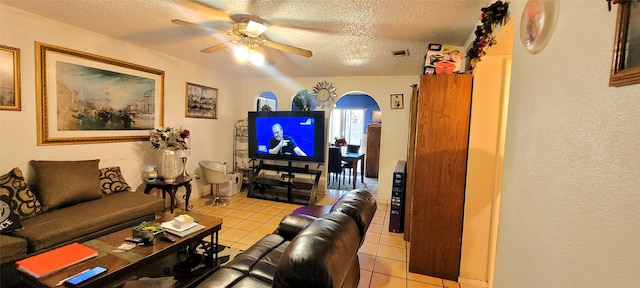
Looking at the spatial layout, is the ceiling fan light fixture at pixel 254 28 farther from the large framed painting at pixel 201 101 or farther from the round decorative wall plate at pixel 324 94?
the round decorative wall plate at pixel 324 94

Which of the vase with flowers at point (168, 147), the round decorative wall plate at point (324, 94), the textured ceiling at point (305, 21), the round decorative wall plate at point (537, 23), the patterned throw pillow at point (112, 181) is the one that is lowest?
the patterned throw pillow at point (112, 181)

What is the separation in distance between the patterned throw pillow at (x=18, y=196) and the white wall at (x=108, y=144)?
20cm

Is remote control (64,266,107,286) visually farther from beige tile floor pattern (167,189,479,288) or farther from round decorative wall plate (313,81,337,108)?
round decorative wall plate (313,81,337,108)

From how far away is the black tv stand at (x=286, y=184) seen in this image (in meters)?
4.71

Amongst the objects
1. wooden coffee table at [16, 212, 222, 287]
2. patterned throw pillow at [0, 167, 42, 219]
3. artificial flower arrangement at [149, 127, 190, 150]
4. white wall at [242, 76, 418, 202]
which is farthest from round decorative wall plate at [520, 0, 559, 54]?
artificial flower arrangement at [149, 127, 190, 150]

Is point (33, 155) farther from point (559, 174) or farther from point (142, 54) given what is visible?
point (559, 174)

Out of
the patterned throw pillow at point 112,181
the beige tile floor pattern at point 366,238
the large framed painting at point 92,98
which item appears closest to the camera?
the beige tile floor pattern at point 366,238

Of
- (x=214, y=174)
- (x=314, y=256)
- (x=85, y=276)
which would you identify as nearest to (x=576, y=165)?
(x=314, y=256)

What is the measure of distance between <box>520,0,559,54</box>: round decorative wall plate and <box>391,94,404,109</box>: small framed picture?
334cm

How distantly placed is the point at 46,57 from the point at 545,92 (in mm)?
4049

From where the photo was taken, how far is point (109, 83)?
325cm

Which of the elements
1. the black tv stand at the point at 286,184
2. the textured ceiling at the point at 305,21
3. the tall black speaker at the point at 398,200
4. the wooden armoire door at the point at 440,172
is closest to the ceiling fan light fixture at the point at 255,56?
the textured ceiling at the point at 305,21

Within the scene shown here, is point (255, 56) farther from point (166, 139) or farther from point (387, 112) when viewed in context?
point (387, 112)

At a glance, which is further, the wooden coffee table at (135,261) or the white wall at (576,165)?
the wooden coffee table at (135,261)
